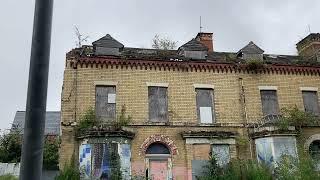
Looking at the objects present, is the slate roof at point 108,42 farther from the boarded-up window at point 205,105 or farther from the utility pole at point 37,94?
the utility pole at point 37,94

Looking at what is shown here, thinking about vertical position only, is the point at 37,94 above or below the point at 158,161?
above

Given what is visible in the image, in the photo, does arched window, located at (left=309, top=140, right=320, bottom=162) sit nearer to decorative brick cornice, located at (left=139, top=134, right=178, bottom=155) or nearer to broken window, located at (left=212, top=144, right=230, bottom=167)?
broken window, located at (left=212, top=144, right=230, bottom=167)

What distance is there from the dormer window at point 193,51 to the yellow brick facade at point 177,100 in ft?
3.84

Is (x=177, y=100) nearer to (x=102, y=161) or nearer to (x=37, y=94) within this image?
(x=102, y=161)

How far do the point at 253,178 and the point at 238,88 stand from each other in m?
6.06

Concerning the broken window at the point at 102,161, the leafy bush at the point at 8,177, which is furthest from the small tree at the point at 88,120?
the leafy bush at the point at 8,177

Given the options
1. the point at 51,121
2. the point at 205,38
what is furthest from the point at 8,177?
the point at 51,121

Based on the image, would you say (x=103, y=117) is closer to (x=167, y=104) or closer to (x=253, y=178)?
(x=167, y=104)

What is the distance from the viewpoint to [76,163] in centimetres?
2202

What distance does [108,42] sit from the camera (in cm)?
2489

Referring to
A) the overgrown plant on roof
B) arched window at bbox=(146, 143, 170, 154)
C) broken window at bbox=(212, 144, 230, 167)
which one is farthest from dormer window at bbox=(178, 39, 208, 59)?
arched window at bbox=(146, 143, 170, 154)

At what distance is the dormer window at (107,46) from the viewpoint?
80.2 feet

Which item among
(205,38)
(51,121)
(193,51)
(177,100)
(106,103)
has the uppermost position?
(205,38)

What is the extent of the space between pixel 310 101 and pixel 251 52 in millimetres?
4644
